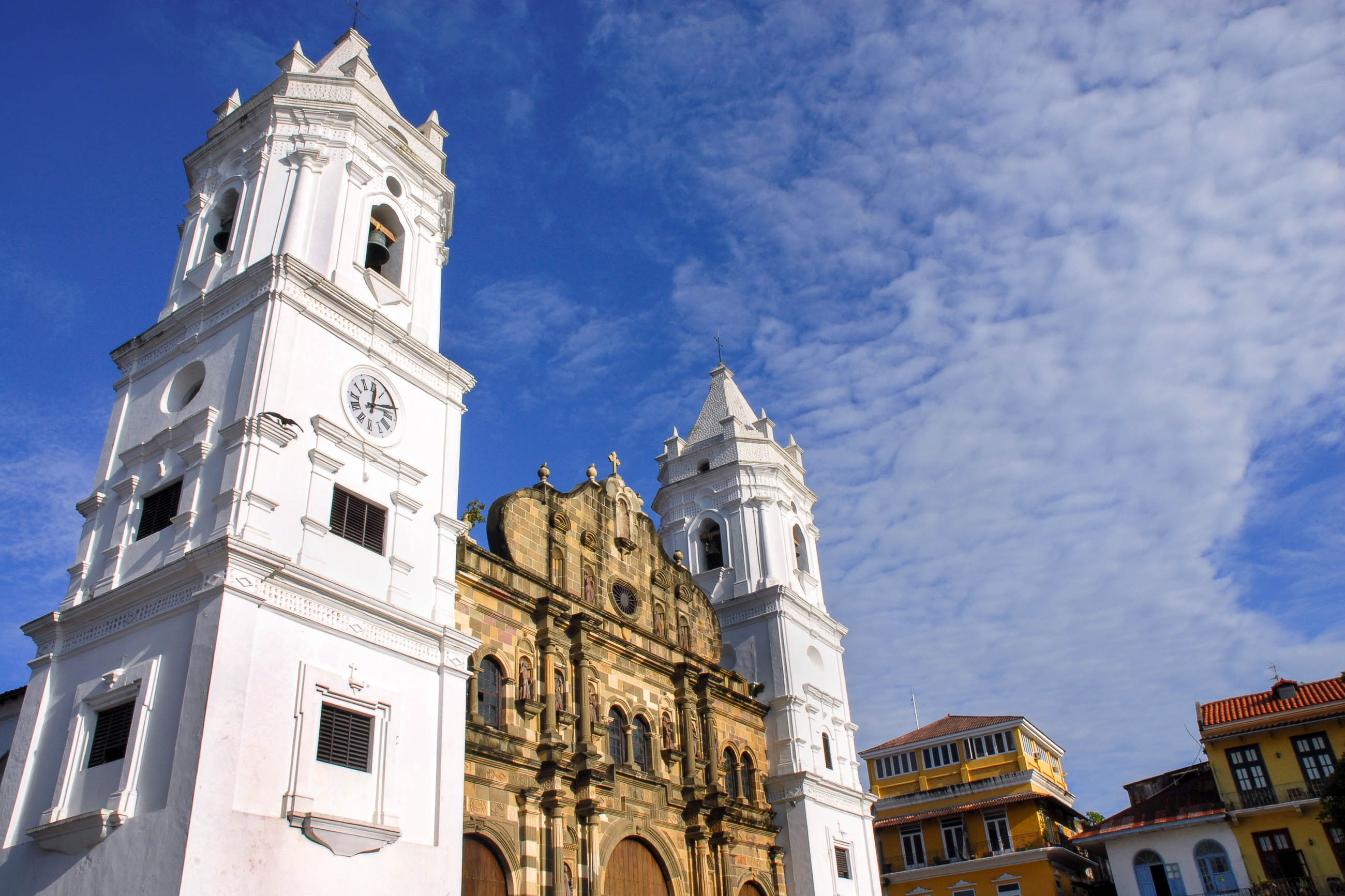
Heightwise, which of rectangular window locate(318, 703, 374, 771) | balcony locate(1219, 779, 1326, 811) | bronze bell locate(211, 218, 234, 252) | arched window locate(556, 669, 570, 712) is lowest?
rectangular window locate(318, 703, 374, 771)

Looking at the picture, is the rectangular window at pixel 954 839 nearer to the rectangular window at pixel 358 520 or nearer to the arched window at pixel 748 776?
the arched window at pixel 748 776

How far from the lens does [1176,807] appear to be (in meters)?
36.3

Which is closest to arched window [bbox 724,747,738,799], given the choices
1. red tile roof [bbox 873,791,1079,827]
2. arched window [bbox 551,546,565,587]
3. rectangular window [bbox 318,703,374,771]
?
arched window [bbox 551,546,565,587]

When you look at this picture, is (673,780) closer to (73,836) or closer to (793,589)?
(793,589)

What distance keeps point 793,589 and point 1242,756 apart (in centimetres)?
1729

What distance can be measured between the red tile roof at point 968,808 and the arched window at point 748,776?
1404 cm

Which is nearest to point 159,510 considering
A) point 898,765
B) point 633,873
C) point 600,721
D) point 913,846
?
point 600,721

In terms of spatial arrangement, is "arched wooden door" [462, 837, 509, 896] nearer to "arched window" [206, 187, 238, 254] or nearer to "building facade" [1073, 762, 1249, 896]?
"arched window" [206, 187, 238, 254]

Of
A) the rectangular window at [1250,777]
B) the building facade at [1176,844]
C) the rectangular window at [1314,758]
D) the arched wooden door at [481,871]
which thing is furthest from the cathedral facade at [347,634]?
the rectangular window at [1314,758]

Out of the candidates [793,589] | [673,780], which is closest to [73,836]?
[673,780]

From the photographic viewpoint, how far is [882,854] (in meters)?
43.0

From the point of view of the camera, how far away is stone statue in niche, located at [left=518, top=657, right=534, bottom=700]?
21.3m

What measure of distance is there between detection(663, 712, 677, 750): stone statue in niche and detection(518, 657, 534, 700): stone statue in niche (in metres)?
5.18

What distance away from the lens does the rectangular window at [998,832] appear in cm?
3991
